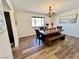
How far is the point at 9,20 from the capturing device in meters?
2.92

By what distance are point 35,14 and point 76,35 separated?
13.2 feet

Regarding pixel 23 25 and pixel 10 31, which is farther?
pixel 23 25

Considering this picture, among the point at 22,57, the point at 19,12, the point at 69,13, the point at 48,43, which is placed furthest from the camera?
the point at 69,13

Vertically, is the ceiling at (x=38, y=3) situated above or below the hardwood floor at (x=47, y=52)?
above

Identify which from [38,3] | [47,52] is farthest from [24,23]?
[47,52]

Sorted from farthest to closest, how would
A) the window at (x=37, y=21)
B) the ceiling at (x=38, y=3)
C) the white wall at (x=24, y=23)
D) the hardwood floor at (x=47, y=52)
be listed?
the window at (x=37, y=21) → the white wall at (x=24, y=23) → the ceiling at (x=38, y=3) → the hardwood floor at (x=47, y=52)

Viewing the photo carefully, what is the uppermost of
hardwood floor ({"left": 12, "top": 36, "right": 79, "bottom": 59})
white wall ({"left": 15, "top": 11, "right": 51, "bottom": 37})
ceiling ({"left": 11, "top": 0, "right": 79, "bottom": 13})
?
ceiling ({"left": 11, "top": 0, "right": 79, "bottom": 13})

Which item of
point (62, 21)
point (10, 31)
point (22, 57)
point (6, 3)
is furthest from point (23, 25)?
point (62, 21)

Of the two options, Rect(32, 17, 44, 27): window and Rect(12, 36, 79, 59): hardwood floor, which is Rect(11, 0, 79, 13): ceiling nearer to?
Rect(32, 17, 44, 27): window

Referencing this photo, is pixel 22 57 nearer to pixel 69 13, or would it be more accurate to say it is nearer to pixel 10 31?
pixel 10 31

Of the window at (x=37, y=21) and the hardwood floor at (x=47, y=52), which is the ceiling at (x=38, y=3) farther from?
the hardwood floor at (x=47, y=52)

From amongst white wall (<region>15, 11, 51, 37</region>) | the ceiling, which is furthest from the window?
the ceiling

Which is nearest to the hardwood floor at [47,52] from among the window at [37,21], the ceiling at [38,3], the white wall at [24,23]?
the white wall at [24,23]

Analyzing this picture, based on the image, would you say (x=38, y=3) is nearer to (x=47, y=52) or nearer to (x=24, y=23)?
(x=24, y=23)
